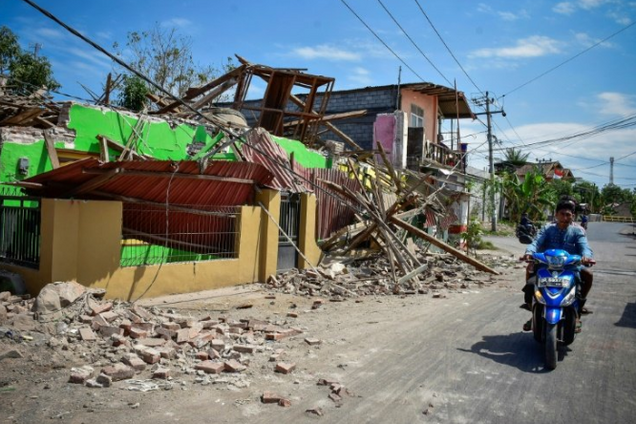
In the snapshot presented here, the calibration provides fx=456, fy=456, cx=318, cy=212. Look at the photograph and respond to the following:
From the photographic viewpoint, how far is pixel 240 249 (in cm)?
969

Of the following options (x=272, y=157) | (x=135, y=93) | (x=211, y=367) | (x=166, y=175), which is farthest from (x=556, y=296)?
(x=135, y=93)

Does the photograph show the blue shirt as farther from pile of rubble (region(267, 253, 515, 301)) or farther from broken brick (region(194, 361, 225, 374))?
pile of rubble (region(267, 253, 515, 301))

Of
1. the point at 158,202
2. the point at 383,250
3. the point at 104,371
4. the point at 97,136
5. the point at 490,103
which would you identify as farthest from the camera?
the point at 490,103

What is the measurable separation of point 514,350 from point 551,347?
0.80 m

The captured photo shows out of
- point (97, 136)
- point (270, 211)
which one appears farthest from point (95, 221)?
point (270, 211)

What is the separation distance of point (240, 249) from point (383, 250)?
14.3ft

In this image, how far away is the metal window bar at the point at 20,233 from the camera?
23.6 feet

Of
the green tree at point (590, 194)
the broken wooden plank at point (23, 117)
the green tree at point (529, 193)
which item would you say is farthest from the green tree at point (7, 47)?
the green tree at point (590, 194)

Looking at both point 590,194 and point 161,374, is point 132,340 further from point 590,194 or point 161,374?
point 590,194

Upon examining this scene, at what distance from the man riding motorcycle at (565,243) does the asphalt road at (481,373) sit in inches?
23.4

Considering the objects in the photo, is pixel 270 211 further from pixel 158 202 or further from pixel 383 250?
pixel 383 250

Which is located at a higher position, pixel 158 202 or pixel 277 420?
pixel 158 202

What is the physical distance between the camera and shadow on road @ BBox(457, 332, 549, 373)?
16.8ft

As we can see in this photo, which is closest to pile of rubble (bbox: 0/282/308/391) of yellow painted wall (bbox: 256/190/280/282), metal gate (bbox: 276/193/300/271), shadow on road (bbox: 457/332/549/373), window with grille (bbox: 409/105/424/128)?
shadow on road (bbox: 457/332/549/373)
